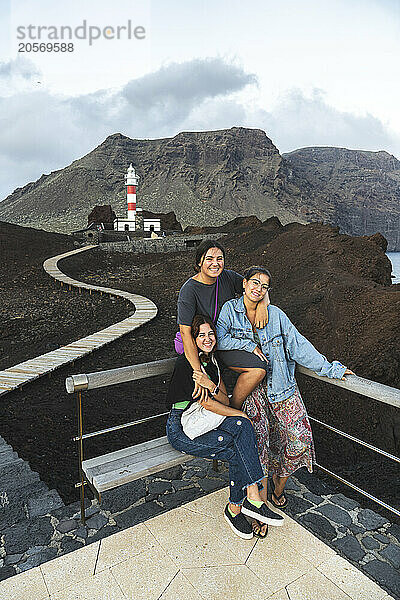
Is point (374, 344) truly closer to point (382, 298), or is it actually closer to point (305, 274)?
point (382, 298)

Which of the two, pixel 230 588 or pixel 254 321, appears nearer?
pixel 230 588

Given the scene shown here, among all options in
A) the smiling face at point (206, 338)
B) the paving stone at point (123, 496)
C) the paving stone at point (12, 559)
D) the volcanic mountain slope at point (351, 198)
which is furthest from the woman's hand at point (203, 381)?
the volcanic mountain slope at point (351, 198)

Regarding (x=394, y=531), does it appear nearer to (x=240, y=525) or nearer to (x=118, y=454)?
(x=240, y=525)

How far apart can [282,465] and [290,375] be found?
68cm

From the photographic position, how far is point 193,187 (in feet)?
373

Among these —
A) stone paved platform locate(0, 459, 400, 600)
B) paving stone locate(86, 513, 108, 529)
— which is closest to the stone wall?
stone paved platform locate(0, 459, 400, 600)

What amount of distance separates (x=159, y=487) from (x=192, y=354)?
126 centimetres

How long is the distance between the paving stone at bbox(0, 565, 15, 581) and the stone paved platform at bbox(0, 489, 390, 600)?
7 centimetres

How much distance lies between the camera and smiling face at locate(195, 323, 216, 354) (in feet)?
10.3

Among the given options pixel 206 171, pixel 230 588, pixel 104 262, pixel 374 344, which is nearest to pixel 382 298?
pixel 374 344

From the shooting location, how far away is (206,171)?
121 meters

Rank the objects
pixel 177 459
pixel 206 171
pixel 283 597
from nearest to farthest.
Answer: pixel 283 597, pixel 177 459, pixel 206 171

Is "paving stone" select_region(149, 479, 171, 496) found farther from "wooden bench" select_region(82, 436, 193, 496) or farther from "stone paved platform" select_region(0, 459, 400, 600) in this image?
"wooden bench" select_region(82, 436, 193, 496)

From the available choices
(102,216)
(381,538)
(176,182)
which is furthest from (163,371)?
(176,182)
